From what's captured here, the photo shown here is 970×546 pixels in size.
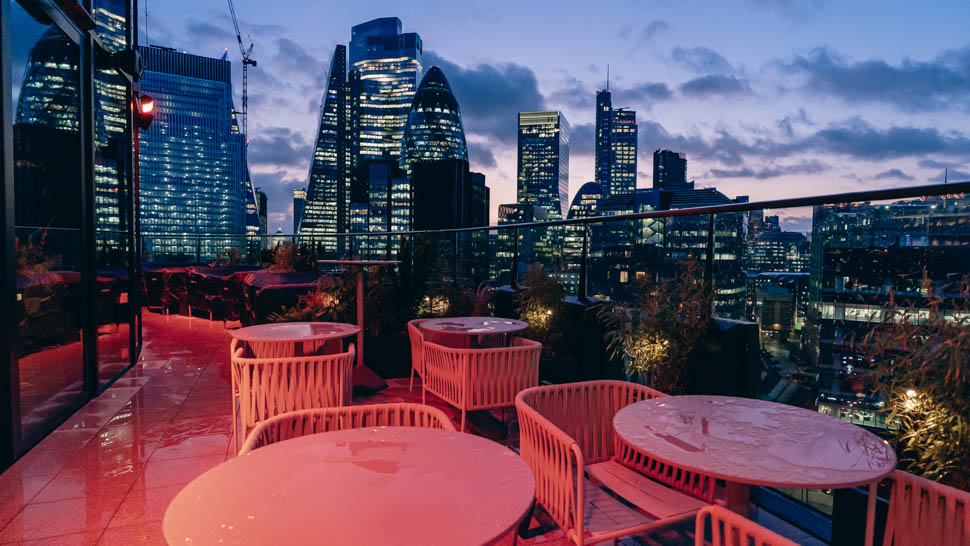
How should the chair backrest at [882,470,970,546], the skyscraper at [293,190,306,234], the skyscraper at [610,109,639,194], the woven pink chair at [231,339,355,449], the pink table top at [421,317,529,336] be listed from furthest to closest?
the skyscraper at [610,109,639,194] < the skyscraper at [293,190,306,234] < the pink table top at [421,317,529,336] < the woven pink chair at [231,339,355,449] < the chair backrest at [882,470,970,546]

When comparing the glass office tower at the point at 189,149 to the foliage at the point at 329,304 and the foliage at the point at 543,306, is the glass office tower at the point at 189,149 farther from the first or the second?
the foliage at the point at 543,306

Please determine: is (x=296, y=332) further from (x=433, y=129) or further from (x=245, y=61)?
(x=245, y=61)

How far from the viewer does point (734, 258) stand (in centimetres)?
280

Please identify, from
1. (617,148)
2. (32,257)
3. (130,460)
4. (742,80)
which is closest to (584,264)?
(130,460)

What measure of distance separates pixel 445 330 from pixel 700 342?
1.76 m

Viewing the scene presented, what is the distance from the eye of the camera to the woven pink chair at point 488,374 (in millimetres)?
3078

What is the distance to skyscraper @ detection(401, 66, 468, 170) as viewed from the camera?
70312 mm

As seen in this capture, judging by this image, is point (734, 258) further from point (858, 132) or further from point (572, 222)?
point (858, 132)

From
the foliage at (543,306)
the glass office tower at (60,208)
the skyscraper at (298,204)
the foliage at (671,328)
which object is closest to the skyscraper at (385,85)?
the skyscraper at (298,204)

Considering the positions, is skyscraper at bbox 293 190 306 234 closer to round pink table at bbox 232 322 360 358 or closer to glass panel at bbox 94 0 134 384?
glass panel at bbox 94 0 134 384

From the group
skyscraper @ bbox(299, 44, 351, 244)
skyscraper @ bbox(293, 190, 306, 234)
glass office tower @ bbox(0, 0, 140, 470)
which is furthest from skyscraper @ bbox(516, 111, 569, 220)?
glass office tower @ bbox(0, 0, 140, 470)

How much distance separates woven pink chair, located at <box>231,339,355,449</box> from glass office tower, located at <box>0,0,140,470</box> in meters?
1.75

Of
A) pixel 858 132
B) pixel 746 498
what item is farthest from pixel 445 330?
pixel 858 132

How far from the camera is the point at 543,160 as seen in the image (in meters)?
119
